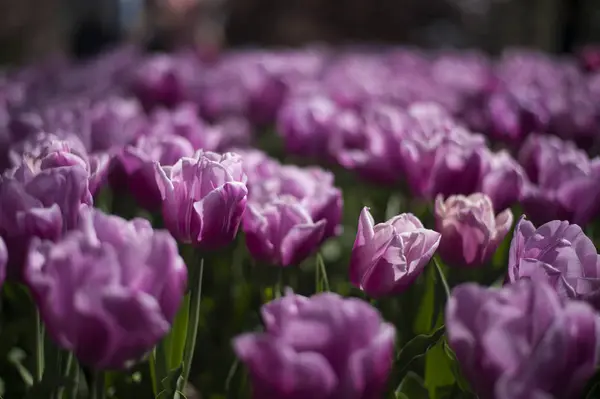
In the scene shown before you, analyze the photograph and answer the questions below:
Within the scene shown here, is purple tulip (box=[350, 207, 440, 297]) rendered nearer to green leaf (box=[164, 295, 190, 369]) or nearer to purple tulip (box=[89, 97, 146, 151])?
green leaf (box=[164, 295, 190, 369])

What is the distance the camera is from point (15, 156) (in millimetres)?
1132

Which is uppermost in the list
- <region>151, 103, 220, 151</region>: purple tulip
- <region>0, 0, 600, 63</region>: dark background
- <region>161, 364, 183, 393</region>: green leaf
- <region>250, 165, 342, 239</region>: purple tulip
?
<region>250, 165, 342, 239</region>: purple tulip

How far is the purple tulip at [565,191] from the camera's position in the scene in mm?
1118

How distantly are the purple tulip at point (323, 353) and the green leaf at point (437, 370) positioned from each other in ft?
1.01

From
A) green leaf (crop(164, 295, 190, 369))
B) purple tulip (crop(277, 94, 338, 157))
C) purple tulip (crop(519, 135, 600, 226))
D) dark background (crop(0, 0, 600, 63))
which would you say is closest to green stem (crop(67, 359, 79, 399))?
green leaf (crop(164, 295, 190, 369))

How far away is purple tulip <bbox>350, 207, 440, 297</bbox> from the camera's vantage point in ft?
2.82

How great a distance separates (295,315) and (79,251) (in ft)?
0.68

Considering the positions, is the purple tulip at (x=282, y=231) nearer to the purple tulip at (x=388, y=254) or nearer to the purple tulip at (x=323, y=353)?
the purple tulip at (x=388, y=254)

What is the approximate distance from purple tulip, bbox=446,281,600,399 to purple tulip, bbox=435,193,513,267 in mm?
315

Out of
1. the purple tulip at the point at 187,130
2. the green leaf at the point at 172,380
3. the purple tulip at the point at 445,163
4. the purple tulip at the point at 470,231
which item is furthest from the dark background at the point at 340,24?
the green leaf at the point at 172,380

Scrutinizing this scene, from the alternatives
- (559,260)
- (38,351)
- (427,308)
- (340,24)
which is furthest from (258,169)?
(340,24)

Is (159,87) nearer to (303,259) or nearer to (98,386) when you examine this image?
(303,259)

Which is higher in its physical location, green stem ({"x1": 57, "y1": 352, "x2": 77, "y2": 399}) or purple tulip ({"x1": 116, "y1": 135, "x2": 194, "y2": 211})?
purple tulip ({"x1": 116, "y1": 135, "x2": 194, "y2": 211})

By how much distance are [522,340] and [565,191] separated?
555 millimetres
